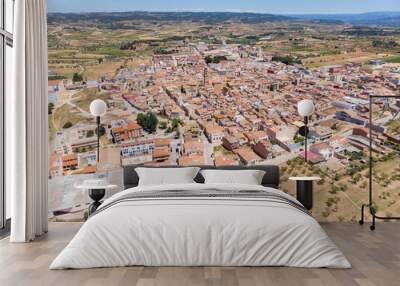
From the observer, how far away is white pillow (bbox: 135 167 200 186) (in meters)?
7.27

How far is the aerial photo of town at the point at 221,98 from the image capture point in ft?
26.2

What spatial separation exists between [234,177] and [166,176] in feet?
2.69

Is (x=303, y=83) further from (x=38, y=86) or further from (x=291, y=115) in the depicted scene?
(x=38, y=86)

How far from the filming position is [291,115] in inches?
319

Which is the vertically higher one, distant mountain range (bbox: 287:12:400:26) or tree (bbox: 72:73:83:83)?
distant mountain range (bbox: 287:12:400:26)

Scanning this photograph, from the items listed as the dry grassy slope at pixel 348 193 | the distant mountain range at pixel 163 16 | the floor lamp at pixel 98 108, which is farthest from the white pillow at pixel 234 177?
the distant mountain range at pixel 163 16

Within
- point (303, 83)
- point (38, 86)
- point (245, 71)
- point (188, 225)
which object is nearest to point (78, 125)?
point (38, 86)

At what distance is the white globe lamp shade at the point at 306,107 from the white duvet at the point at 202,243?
3094 millimetres

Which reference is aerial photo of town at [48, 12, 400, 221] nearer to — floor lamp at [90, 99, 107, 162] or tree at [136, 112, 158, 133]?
tree at [136, 112, 158, 133]

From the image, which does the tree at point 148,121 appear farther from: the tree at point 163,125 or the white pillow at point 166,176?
the white pillow at point 166,176

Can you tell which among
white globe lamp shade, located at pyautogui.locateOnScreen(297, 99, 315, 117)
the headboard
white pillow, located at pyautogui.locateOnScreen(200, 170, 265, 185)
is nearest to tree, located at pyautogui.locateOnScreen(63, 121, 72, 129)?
the headboard

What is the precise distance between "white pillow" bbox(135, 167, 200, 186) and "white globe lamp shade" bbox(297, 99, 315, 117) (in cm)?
159

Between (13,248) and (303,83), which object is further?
(303,83)

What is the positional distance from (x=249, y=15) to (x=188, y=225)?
179 inches
